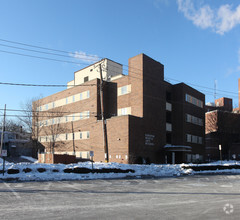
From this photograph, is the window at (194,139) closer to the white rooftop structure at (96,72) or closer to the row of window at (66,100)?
the white rooftop structure at (96,72)

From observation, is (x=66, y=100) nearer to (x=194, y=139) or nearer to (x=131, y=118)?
(x=131, y=118)

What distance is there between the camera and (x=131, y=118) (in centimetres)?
3712

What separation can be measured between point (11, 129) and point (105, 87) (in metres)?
51.6

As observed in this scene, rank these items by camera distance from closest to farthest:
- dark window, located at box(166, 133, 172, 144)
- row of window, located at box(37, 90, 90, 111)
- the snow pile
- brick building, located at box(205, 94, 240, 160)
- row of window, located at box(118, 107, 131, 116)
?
the snow pile → row of window, located at box(118, 107, 131, 116) → dark window, located at box(166, 133, 172, 144) → row of window, located at box(37, 90, 90, 111) → brick building, located at box(205, 94, 240, 160)

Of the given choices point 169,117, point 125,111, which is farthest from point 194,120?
point 125,111

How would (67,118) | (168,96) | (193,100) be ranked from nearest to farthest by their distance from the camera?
(168,96) < (67,118) < (193,100)

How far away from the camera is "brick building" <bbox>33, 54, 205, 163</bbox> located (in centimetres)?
3834

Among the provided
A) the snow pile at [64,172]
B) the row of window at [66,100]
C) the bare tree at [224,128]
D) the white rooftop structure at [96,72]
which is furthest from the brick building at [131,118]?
the bare tree at [224,128]

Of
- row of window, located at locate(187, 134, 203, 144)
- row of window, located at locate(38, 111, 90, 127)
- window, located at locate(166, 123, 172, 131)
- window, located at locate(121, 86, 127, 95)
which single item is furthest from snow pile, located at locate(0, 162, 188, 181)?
row of window, located at locate(187, 134, 203, 144)

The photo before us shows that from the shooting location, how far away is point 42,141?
188 feet

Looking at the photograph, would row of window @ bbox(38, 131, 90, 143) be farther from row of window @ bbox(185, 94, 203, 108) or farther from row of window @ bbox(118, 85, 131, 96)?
row of window @ bbox(185, 94, 203, 108)

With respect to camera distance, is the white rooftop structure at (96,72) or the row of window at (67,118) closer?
the row of window at (67,118)

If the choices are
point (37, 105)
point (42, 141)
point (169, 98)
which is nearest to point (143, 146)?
point (169, 98)

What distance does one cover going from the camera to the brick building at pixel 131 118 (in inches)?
1510
